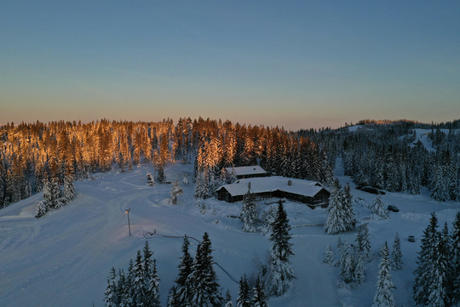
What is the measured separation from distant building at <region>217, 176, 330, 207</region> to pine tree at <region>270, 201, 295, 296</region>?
1061 inches

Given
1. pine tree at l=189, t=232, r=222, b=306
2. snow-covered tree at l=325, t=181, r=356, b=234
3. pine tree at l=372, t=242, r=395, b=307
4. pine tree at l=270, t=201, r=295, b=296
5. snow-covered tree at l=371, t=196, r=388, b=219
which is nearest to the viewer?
pine tree at l=372, t=242, r=395, b=307

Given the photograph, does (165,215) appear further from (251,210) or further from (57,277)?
(57,277)

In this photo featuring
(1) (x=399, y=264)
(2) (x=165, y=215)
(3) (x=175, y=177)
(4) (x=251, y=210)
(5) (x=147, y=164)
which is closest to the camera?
(1) (x=399, y=264)

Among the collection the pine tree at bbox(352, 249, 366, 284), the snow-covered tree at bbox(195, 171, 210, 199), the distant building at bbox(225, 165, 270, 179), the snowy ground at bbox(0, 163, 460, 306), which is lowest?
the snowy ground at bbox(0, 163, 460, 306)

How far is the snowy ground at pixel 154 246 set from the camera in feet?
87.8

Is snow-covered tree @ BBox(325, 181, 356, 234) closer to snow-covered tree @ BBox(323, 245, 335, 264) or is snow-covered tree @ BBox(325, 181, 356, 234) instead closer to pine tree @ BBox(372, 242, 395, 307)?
snow-covered tree @ BBox(323, 245, 335, 264)

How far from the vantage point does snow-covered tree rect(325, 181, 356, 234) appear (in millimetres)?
39844

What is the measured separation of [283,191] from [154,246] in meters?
31.2

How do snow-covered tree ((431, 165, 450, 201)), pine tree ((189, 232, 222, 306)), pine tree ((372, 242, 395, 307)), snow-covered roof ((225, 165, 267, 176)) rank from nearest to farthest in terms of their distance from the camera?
pine tree ((372, 242, 395, 307)) → pine tree ((189, 232, 222, 306)) → snow-covered tree ((431, 165, 450, 201)) → snow-covered roof ((225, 165, 267, 176))

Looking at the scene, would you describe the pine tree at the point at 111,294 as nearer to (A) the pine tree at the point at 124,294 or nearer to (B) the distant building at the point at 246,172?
(A) the pine tree at the point at 124,294

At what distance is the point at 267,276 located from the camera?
29.2m

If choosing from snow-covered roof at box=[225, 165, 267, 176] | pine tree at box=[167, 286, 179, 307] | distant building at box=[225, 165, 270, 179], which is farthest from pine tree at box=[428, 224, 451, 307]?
snow-covered roof at box=[225, 165, 267, 176]

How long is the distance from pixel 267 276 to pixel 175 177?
61.2 m

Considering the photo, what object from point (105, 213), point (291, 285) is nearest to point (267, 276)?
point (291, 285)
